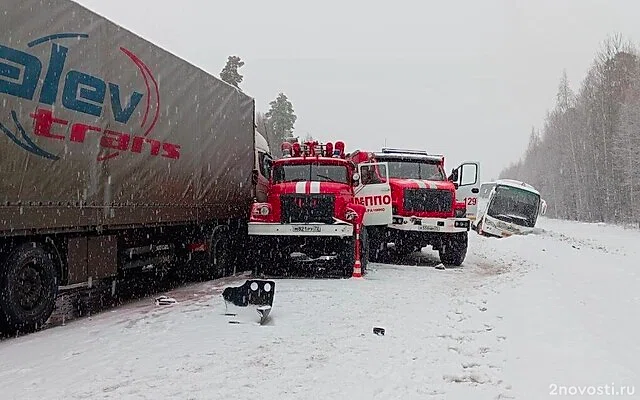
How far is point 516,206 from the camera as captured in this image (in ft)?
99.5

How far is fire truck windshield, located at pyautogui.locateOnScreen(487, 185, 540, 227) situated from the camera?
3028 cm

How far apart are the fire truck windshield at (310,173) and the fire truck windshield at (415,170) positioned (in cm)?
311

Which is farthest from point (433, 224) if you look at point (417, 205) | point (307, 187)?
point (307, 187)

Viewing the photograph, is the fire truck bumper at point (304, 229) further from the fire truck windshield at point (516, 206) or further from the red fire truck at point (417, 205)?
the fire truck windshield at point (516, 206)

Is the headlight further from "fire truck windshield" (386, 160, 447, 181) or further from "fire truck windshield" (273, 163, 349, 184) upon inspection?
"fire truck windshield" (386, 160, 447, 181)

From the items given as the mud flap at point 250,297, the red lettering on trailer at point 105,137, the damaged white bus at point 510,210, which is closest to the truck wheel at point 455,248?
the red lettering on trailer at point 105,137

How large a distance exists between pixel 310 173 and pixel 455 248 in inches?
185

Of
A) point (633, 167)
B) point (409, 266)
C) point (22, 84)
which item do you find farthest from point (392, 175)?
point (633, 167)

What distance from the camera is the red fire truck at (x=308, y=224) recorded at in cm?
1181

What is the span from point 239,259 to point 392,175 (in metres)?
4.63

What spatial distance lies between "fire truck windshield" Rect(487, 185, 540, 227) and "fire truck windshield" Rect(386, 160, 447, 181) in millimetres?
15391

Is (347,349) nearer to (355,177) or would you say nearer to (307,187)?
(307,187)

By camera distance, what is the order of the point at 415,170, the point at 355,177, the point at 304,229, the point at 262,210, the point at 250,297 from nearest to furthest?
the point at 250,297 → the point at 304,229 → the point at 262,210 → the point at 355,177 → the point at 415,170
